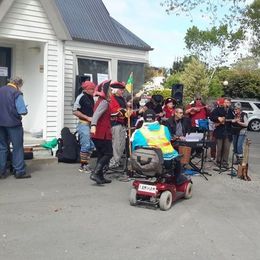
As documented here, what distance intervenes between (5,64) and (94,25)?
9.22 ft

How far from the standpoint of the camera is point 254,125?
28.4m

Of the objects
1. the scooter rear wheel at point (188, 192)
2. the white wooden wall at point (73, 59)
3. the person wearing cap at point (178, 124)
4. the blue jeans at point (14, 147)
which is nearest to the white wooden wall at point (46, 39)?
the white wooden wall at point (73, 59)

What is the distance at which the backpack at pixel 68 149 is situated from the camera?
1135 cm

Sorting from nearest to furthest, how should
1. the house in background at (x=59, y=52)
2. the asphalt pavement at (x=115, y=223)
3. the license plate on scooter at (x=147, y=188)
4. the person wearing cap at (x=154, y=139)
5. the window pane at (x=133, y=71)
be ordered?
1. the asphalt pavement at (x=115, y=223)
2. the license plate on scooter at (x=147, y=188)
3. the person wearing cap at (x=154, y=139)
4. the house in background at (x=59, y=52)
5. the window pane at (x=133, y=71)

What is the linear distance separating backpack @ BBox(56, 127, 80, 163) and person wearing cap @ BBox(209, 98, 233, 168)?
3272 mm

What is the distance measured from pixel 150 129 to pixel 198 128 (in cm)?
446

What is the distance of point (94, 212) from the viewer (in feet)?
23.8

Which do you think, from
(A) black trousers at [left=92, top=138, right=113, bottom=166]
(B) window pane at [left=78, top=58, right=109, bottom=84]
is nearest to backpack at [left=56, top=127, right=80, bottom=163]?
(B) window pane at [left=78, top=58, right=109, bottom=84]

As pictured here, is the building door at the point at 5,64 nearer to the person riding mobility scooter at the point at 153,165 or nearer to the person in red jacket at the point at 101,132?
the person in red jacket at the point at 101,132

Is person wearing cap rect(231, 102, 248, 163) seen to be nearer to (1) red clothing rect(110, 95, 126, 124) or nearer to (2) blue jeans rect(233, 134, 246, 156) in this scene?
(2) blue jeans rect(233, 134, 246, 156)

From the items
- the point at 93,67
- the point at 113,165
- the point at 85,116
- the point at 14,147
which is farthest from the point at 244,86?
the point at 14,147

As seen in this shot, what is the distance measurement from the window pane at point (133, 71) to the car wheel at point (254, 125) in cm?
1478

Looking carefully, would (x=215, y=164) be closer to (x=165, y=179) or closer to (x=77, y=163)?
(x=77, y=163)

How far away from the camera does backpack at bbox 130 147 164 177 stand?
744 cm
